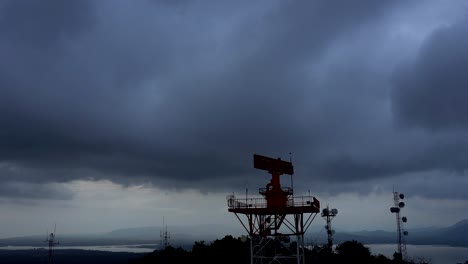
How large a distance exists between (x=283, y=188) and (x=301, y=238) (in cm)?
601

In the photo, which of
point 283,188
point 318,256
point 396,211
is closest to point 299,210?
point 283,188

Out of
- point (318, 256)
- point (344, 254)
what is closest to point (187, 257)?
point (318, 256)

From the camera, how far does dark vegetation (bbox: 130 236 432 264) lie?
338 ft

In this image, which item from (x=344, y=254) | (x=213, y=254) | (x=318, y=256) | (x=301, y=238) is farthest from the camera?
(x=344, y=254)

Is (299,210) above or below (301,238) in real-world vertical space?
above

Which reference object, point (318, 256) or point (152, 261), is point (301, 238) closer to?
point (318, 256)

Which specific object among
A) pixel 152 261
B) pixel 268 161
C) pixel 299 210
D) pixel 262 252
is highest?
pixel 268 161

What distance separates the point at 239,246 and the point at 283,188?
6040cm

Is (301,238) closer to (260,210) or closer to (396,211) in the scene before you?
(260,210)

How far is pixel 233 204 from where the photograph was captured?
4978 centimetres

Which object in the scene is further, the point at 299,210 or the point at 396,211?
the point at 396,211

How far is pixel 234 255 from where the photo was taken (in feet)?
336

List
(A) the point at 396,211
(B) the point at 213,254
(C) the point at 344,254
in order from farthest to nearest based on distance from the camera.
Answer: (C) the point at 344,254 < (B) the point at 213,254 < (A) the point at 396,211

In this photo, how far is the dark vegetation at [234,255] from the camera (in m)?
103
